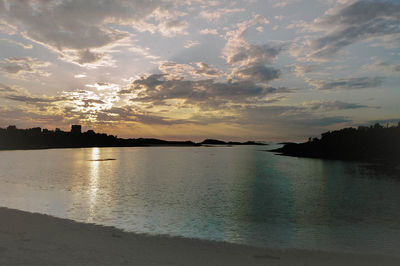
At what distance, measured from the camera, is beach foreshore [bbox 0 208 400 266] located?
47.6 feet

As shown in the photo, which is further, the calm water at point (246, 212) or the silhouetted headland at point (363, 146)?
the silhouetted headland at point (363, 146)

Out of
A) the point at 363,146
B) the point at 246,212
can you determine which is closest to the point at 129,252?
the point at 246,212

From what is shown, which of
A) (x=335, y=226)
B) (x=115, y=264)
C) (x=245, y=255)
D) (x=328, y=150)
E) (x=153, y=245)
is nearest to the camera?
(x=115, y=264)

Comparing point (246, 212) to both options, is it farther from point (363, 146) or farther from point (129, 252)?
point (363, 146)

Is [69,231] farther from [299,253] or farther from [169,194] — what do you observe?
[169,194]

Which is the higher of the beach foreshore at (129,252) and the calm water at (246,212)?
the beach foreshore at (129,252)

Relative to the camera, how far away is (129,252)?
16.0 m

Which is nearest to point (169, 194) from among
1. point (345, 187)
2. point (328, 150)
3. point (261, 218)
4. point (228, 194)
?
point (228, 194)

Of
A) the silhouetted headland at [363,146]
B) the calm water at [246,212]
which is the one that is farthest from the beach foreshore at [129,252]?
the silhouetted headland at [363,146]

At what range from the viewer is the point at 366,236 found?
21328mm

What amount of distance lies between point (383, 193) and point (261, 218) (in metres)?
26.4

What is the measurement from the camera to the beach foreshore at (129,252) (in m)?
14.5

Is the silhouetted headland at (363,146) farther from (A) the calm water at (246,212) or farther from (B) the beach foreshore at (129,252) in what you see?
(B) the beach foreshore at (129,252)

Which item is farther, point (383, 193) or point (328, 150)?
point (328, 150)
